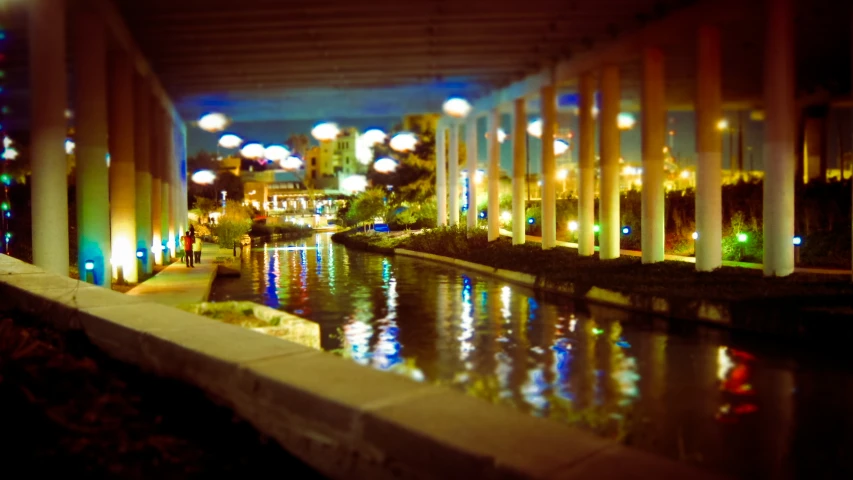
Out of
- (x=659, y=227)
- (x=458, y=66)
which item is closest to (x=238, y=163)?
(x=458, y=66)

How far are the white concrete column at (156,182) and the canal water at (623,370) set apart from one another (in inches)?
487

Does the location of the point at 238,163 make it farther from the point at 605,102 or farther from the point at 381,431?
the point at 381,431

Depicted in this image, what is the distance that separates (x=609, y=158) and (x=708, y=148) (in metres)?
4.96

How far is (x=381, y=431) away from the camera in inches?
161

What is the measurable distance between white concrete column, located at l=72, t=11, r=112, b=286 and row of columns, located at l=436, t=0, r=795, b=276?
42.7 ft

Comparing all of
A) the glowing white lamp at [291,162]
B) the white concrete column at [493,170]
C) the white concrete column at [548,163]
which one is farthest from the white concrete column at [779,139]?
the white concrete column at [493,170]

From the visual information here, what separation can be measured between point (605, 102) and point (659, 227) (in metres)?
4.40

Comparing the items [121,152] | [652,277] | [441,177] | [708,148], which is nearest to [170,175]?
[121,152]

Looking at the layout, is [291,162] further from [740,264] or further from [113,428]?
[113,428]

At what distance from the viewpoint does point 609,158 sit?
22.2 m

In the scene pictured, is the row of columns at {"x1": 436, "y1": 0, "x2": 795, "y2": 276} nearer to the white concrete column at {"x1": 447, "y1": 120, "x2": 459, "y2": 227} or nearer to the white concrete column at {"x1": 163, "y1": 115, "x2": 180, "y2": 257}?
the white concrete column at {"x1": 447, "y1": 120, "x2": 459, "y2": 227}

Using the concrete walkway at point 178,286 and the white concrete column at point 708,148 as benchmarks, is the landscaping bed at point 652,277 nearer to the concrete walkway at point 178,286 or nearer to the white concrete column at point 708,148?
the white concrete column at point 708,148

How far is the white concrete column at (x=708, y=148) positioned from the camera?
1720cm

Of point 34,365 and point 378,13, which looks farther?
point 378,13
